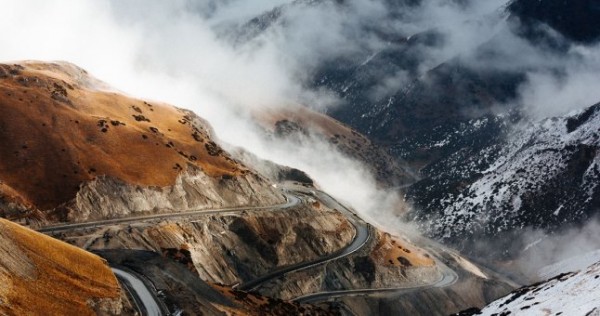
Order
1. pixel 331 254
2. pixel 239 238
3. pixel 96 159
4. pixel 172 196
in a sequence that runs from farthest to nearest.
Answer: pixel 331 254, pixel 239 238, pixel 172 196, pixel 96 159

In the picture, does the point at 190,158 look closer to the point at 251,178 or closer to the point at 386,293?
the point at 251,178

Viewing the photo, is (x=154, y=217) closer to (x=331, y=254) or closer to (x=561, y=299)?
(x=331, y=254)

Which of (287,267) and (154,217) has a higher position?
(154,217)

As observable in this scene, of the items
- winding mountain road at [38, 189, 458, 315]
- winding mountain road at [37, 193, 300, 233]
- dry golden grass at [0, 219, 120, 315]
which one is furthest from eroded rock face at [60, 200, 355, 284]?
dry golden grass at [0, 219, 120, 315]

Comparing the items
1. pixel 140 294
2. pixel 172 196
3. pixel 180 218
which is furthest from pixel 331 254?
pixel 140 294

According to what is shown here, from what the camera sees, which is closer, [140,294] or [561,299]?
[561,299]

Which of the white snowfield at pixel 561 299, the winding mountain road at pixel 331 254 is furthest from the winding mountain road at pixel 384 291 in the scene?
the white snowfield at pixel 561 299

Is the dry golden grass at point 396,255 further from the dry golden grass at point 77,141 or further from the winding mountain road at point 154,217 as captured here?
the dry golden grass at point 77,141
